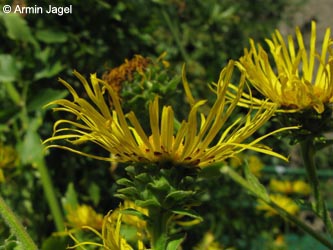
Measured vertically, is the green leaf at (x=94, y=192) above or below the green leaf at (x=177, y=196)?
above

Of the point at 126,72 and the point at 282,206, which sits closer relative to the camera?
the point at 126,72

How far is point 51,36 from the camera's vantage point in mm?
1656

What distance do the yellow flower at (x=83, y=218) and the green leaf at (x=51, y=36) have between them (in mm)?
436

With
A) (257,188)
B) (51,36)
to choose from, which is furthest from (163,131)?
(51,36)

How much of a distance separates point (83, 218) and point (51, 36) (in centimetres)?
49

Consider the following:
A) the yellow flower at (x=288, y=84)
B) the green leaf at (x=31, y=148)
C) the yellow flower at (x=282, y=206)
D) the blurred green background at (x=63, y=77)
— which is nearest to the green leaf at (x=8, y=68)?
the blurred green background at (x=63, y=77)

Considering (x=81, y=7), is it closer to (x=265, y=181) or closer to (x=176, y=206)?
(x=176, y=206)

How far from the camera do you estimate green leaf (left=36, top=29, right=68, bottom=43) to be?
1.64 metres

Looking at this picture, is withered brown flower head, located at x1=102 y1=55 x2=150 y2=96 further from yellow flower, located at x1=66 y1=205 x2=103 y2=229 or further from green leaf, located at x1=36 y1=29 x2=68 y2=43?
green leaf, located at x1=36 y1=29 x2=68 y2=43

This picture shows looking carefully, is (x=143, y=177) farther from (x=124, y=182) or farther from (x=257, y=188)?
(x=257, y=188)

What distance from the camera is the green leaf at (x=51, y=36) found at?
5.38 ft

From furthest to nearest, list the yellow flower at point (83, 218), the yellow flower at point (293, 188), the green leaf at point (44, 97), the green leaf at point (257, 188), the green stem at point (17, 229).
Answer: the yellow flower at point (293, 188)
the green leaf at point (44, 97)
the yellow flower at point (83, 218)
the green leaf at point (257, 188)
the green stem at point (17, 229)

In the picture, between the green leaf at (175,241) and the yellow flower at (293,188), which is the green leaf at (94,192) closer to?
the green leaf at (175,241)

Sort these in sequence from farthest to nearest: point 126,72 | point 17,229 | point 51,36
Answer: point 51,36
point 126,72
point 17,229
